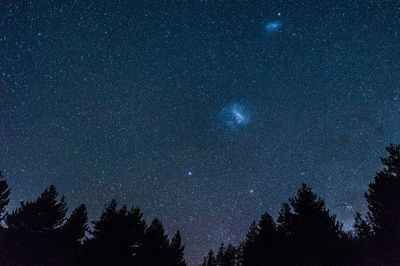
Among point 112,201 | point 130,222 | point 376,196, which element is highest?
point 376,196

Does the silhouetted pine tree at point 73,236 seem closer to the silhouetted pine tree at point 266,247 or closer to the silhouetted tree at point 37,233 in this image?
the silhouetted tree at point 37,233

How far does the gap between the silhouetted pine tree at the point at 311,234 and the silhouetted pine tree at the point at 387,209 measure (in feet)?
10.6

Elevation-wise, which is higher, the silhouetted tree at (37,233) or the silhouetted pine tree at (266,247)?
the silhouetted pine tree at (266,247)

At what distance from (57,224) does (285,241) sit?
25.8 metres

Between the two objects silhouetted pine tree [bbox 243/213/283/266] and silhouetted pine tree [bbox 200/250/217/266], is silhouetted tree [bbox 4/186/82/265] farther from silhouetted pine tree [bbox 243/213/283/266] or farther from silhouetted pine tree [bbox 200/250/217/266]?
silhouetted pine tree [bbox 200/250/217/266]

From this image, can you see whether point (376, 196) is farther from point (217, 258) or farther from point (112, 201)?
point (217, 258)

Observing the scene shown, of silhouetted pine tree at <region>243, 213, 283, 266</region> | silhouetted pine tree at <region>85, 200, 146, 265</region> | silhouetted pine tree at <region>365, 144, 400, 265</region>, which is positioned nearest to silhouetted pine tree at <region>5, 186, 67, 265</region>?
silhouetted pine tree at <region>85, 200, 146, 265</region>

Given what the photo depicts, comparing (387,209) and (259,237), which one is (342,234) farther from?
(259,237)

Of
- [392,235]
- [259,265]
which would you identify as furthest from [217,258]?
[392,235]

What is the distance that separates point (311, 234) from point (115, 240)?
18.3m

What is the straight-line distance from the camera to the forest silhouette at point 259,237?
20.8 m

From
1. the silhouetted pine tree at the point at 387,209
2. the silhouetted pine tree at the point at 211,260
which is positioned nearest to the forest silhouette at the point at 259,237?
the silhouetted pine tree at the point at 387,209

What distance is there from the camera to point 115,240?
75.0 feet

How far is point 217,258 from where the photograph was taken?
2576 inches
